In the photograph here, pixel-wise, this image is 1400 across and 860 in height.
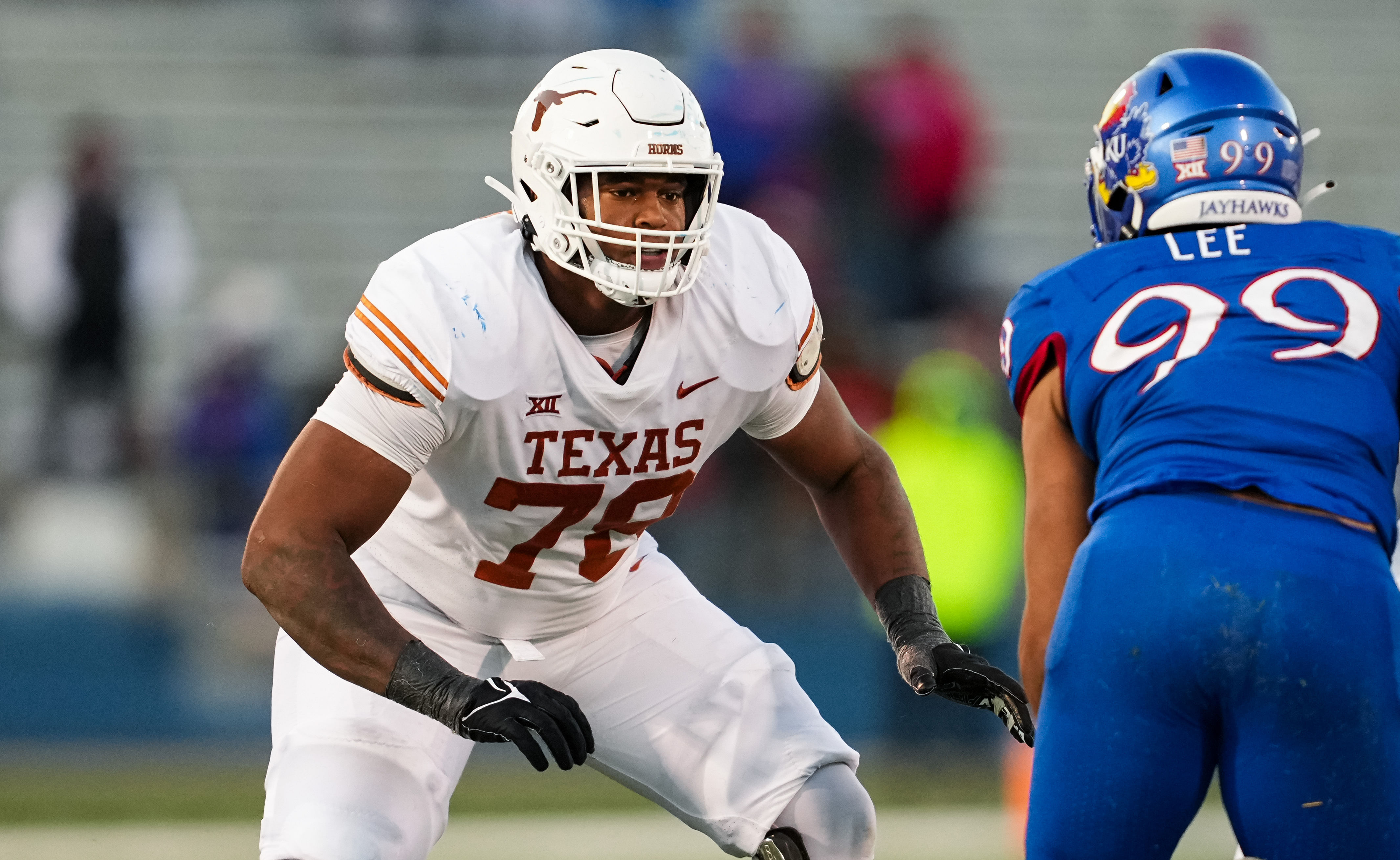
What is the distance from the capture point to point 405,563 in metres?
3.72

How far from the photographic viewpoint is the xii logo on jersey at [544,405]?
3.37 m

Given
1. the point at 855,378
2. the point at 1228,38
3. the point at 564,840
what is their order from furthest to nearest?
1. the point at 1228,38
2. the point at 855,378
3. the point at 564,840

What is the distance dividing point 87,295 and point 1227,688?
6.56 m

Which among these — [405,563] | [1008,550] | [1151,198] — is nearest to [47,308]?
[1008,550]

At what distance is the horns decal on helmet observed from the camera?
357 cm

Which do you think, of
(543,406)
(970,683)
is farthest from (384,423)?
(970,683)

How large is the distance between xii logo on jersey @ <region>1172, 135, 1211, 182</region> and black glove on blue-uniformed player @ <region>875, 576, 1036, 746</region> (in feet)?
3.25

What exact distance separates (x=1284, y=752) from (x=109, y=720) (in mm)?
5942

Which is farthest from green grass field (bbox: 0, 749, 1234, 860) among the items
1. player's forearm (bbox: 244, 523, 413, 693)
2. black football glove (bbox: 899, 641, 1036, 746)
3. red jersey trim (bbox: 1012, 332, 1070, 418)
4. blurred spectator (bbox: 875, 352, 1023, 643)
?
red jersey trim (bbox: 1012, 332, 1070, 418)

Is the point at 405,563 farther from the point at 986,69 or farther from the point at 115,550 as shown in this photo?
the point at 986,69

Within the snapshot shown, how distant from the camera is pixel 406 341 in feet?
10.6

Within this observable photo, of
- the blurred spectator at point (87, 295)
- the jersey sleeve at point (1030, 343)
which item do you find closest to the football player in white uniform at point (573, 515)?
the jersey sleeve at point (1030, 343)

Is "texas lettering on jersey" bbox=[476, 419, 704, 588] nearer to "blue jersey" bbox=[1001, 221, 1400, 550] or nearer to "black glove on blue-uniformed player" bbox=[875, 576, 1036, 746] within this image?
"black glove on blue-uniformed player" bbox=[875, 576, 1036, 746]

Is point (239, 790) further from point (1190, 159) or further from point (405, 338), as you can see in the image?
point (1190, 159)
